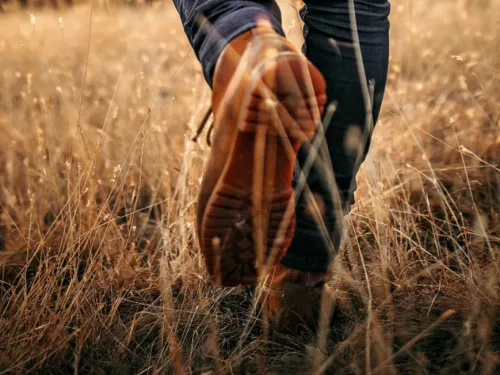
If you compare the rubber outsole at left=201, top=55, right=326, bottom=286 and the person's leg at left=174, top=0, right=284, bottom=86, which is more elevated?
the person's leg at left=174, top=0, right=284, bottom=86

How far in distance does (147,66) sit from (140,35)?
499 millimetres

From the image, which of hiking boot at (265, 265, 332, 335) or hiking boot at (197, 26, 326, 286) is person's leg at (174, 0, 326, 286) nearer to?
hiking boot at (197, 26, 326, 286)

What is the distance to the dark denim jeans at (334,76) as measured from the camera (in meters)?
0.95

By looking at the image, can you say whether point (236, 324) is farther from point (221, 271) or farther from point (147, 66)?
point (147, 66)

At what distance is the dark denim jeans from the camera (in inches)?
37.3

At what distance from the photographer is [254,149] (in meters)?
0.84

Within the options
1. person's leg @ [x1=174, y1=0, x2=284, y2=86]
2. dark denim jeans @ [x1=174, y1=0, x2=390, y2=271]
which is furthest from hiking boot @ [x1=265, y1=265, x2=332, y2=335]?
person's leg @ [x1=174, y1=0, x2=284, y2=86]

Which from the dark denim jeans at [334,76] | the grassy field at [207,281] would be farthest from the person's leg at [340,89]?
the grassy field at [207,281]

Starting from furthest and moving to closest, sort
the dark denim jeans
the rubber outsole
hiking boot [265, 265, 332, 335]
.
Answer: hiking boot [265, 265, 332, 335]
the dark denim jeans
the rubber outsole

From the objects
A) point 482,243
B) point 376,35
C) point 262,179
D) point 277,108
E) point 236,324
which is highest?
point 376,35

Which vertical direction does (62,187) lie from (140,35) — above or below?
below

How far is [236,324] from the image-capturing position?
117cm

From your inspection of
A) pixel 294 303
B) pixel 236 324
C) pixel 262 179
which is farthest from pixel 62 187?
pixel 262 179

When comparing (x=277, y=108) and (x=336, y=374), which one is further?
(x=336, y=374)
